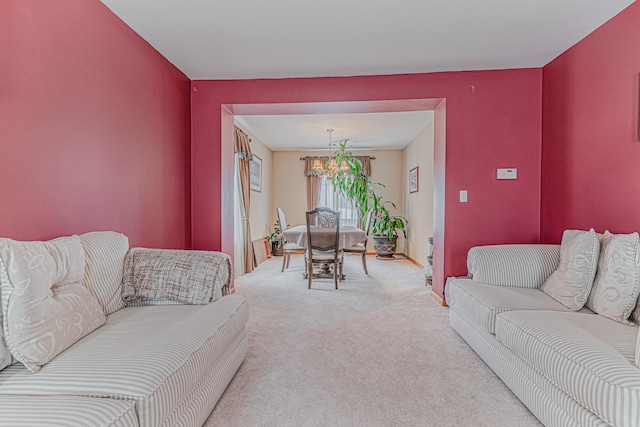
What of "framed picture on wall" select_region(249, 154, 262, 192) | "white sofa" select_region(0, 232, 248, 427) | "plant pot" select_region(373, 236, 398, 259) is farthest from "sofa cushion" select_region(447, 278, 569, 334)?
"framed picture on wall" select_region(249, 154, 262, 192)

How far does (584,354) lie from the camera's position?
1242 millimetres

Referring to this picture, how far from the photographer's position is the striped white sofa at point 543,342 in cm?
112

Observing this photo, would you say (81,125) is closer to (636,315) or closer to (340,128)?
(636,315)

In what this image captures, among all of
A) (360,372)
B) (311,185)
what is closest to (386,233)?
(311,185)

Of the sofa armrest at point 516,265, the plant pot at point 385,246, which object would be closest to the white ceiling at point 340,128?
the plant pot at point 385,246

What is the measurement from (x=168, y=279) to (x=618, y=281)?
2.51 metres

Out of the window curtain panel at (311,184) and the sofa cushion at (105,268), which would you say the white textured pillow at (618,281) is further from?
the window curtain panel at (311,184)

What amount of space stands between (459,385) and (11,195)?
99.0 inches

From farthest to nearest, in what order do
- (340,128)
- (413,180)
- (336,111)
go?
(413,180) → (340,128) → (336,111)

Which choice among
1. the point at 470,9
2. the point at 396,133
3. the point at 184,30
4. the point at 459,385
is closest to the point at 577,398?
the point at 459,385

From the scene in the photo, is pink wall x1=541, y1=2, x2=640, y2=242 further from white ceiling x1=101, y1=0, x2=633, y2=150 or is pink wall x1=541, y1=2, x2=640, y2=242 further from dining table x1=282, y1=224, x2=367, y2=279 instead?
dining table x1=282, y1=224, x2=367, y2=279

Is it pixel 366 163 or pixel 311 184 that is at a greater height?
pixel 366 163

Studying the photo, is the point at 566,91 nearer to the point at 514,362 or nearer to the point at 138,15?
the point at 514,362

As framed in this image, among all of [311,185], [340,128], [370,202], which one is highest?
[340,128]
